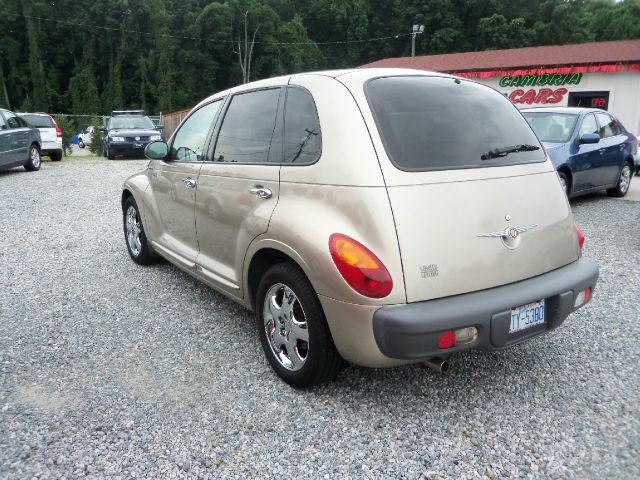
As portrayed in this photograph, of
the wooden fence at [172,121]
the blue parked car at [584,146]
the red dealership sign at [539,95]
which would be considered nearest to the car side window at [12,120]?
the blue parked car at [584,146]

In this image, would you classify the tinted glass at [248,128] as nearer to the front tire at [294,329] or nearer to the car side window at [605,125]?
the front tire at [294,329]

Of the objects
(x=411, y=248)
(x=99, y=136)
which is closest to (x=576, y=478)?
(x=411, y=248)

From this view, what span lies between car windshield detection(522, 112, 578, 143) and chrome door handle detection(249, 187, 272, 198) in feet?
21.3

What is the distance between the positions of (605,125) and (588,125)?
777 mm

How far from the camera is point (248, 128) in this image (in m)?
3.59

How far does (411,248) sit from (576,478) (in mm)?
1245

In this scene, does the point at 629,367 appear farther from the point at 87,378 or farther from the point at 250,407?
the point at 87,378

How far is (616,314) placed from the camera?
13.8 ft

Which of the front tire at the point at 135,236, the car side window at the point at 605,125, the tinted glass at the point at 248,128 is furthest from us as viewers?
the car side window at the point at 605,125

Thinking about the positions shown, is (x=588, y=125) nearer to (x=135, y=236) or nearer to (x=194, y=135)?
(x=194, y=135)

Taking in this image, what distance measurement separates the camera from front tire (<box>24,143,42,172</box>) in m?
14.0

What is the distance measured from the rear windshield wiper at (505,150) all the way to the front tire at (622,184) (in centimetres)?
777

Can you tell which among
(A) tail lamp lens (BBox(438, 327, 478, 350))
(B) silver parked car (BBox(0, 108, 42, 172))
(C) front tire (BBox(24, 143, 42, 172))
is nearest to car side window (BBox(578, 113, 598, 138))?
(A) tail lamp lens (BBox(438, 327, 478, 350))

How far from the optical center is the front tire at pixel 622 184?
32.2ft
